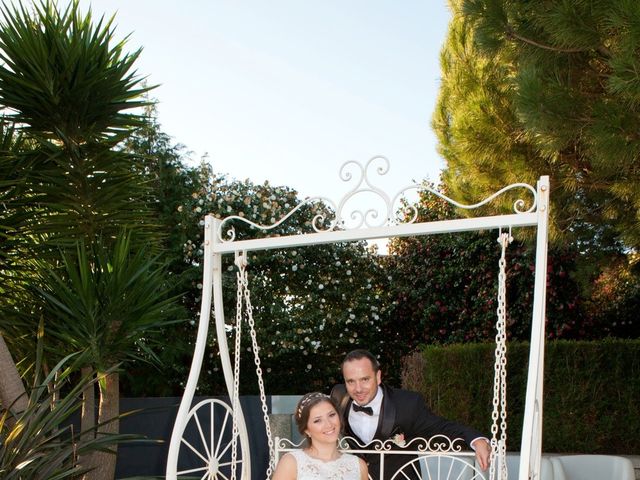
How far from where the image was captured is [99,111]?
5.90 metres

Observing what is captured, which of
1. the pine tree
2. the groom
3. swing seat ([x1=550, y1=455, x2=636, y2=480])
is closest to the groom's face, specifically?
the groom

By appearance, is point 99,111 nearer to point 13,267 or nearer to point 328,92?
point 13,267

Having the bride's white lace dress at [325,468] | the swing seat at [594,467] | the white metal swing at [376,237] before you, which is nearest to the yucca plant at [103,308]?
the white metal swing at [376,237]

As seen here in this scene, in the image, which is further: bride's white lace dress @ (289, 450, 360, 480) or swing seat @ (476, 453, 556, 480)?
swing seat @ (476, 453, 556, 480)

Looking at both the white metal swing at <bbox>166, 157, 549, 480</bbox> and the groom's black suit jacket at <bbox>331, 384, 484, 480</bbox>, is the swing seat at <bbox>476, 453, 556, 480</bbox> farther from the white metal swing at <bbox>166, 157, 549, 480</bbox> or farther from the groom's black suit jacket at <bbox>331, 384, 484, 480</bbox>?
the groom's black suit jacket at <bbox>331, 384, 484, 480</bbox>

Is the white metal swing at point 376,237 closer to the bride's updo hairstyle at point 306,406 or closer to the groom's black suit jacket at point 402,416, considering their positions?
the groom's black suit jacket at point 402,416

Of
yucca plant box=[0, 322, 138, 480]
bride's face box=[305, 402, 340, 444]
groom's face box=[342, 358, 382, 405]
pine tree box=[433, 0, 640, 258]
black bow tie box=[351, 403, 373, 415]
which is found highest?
pine tree box=[433, 0, 640, 258]

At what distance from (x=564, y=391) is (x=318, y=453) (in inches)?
169

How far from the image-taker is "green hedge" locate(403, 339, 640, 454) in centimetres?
745

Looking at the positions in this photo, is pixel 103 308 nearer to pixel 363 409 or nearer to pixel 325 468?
pixel 363 409

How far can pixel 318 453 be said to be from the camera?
379 cm

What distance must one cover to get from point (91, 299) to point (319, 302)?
4.22 metres

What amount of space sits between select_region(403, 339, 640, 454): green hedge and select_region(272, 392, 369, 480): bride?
4078 millimetres

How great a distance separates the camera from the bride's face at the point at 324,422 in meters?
3.70
